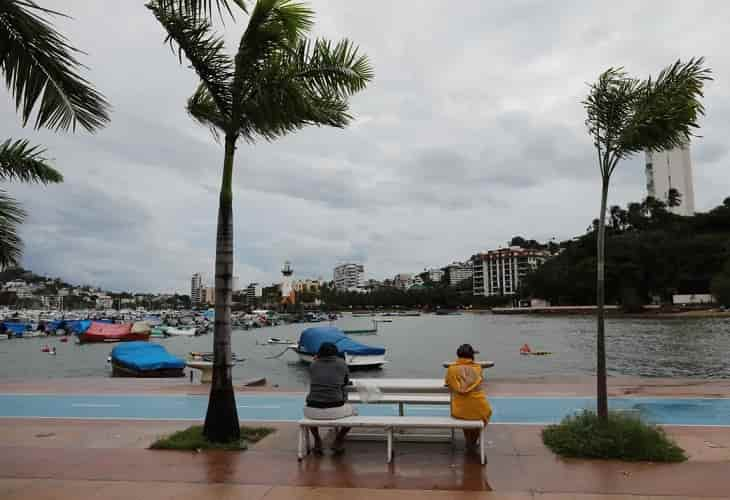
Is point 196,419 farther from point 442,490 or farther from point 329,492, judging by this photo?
point 442,490

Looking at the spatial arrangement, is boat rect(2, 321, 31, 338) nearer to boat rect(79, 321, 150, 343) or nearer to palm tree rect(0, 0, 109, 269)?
boat rect(79, 321, 150, 343)

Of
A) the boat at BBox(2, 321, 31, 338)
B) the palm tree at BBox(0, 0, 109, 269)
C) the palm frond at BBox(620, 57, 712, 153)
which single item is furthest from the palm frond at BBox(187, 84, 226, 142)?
the boat at BBox(2, 321, 31, 338)

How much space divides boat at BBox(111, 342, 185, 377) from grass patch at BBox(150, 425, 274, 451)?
734 inches

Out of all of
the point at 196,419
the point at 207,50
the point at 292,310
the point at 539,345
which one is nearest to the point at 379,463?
the point at 196,419

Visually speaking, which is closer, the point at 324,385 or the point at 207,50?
the point at 324,385

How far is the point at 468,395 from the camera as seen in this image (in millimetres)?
7059

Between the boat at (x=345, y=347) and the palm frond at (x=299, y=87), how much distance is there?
20940 mm

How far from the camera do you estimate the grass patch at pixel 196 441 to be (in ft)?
25.4

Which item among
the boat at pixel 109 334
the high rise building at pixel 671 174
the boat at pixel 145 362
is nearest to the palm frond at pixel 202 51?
the boat at pixel 145 362

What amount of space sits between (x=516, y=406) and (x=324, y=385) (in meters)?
5.10

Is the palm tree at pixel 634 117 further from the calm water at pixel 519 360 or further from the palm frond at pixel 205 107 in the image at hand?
the calm water at pixel 519 360

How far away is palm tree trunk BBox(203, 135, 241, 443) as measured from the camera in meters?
7.96

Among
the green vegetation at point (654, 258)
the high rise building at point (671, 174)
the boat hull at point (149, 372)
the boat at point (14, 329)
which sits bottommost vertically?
the boat at point (14, 329)

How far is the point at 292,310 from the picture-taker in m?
179
